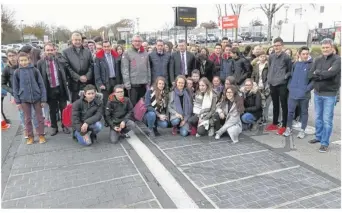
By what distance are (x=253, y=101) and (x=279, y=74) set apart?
2.47 ft

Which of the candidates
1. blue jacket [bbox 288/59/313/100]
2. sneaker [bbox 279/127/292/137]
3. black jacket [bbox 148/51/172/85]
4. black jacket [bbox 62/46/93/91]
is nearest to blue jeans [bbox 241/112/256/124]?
sneaker [bbox 279/127/292/137]

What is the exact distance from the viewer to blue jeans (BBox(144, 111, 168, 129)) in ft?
19.8

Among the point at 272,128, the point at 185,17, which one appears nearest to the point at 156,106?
the point at 272,128

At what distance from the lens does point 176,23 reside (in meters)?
14.1

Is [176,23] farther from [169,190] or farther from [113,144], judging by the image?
[169,190]

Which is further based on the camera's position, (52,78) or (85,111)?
(52,78)

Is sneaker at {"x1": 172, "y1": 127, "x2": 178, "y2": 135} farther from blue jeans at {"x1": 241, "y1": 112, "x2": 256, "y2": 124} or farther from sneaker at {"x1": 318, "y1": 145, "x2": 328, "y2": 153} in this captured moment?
sneaker at {"x1": 318, "y1": 145, "x2": 328, "y2": 153}

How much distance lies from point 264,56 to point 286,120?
1.50 metres

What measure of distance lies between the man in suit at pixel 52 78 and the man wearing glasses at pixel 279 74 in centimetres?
425

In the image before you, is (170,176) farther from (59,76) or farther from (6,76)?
(6,76)

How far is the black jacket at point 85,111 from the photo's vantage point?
5.58 m

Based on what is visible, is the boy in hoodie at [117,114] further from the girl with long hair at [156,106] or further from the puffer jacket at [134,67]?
the puffer jacket at [134,67]

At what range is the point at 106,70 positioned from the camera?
6695 millimetres
